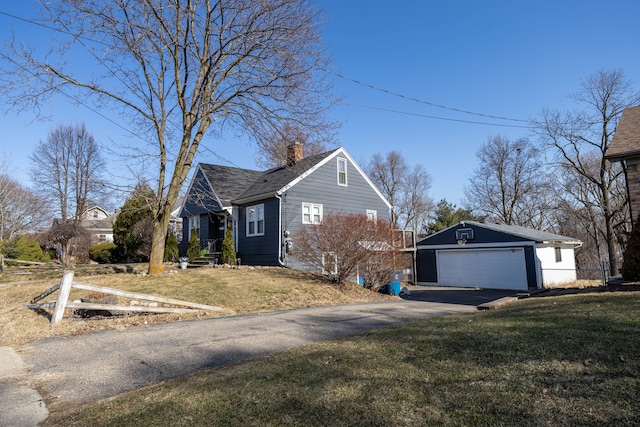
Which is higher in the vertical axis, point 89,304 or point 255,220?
point 255,220

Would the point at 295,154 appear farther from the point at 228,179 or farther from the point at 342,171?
the point at 228,179

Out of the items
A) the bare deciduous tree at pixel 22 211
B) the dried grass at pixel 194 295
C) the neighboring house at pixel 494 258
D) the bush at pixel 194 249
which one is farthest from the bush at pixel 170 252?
the bare deciduous tree at pixel 22 211

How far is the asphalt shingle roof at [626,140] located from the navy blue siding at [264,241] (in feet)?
44.8

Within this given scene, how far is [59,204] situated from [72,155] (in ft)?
16.8

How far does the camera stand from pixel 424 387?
3.49 m

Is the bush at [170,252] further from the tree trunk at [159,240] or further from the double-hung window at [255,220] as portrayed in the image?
the tree trunk at [159,240]

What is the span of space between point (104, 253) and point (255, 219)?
1746 cm

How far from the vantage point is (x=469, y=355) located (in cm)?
438

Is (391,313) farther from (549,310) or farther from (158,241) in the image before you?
(158,241)

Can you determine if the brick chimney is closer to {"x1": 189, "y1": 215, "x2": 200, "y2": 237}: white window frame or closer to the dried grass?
the dried grass

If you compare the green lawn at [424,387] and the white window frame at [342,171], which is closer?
the green lawn at [424,387]

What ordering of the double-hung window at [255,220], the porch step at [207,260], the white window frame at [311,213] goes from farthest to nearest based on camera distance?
the porch step at [207,260], the double-hung window at [255,220], the white window frame at [311,213]

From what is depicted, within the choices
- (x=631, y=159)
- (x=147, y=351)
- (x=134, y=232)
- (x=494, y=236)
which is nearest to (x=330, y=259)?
(x=147, y=351)

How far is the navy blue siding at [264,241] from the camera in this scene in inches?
754
